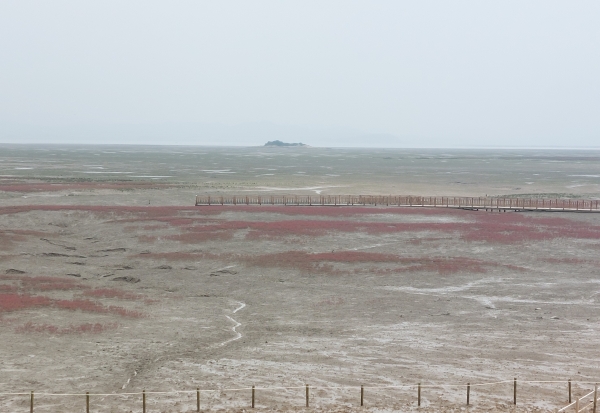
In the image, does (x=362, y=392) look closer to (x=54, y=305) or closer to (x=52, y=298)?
(x=54, y=305)

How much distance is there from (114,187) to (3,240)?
3789cm

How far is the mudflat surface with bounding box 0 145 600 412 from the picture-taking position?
20516 mm

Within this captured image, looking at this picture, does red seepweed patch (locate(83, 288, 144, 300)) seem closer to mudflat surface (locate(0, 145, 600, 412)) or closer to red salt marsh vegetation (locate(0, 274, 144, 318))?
red salt marsh vegetation (locate(0, 274, 144, 318))

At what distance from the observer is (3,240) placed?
43.4 metres

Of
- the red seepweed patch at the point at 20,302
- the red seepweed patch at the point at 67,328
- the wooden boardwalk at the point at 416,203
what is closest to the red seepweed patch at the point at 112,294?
the red seepweed patch at the point at 20,302

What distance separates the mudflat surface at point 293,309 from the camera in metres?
Result: 20.5

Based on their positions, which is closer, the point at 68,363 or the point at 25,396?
the point at 25,396

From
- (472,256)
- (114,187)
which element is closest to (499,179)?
(114,187)

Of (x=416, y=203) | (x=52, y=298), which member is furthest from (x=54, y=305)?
(x=416, y=203)

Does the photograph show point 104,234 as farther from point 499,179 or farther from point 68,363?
point 499,179

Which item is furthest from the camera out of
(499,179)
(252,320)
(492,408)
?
(499,179)

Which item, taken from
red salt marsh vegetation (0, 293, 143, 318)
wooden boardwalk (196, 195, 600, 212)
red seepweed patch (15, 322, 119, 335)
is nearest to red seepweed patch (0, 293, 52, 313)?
red salt marsh vegetation (0, 293, 143, 318)

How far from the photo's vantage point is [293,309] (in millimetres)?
30594

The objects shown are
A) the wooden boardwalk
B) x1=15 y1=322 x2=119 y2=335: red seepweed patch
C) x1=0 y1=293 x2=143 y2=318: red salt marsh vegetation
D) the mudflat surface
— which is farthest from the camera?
the wooden boardwalk
